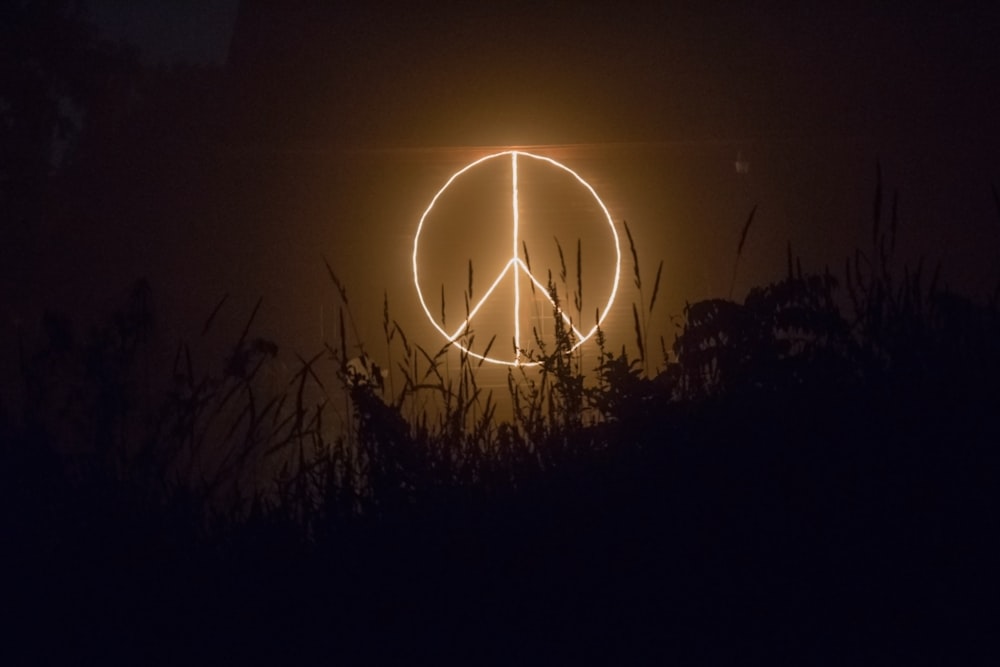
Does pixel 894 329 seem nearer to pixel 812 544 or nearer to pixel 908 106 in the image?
pixel 812 544

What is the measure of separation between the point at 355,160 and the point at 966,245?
3.79 metres

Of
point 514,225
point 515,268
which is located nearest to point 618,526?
point 515,268

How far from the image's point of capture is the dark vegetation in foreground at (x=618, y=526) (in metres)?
2.59

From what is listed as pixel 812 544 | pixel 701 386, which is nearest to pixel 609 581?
pixel 812 544

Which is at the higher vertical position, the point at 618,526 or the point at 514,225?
the point at 514,225

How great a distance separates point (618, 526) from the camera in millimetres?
2770

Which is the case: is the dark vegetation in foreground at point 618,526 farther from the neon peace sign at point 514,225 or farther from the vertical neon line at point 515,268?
the neon peace sign at point 514,225

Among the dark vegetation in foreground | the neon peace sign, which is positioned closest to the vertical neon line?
the neon peace sign

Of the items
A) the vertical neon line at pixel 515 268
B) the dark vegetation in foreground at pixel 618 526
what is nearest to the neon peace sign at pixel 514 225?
the vertical neon line at pixel 515 268

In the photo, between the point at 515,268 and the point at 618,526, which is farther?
the point at 515,268

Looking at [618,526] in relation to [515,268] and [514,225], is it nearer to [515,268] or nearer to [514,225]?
[515,268]

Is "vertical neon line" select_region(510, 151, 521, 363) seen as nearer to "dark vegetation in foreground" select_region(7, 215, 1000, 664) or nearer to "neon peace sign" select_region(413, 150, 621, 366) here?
"neon peace sign" select_region(413, 150, 621, 366)

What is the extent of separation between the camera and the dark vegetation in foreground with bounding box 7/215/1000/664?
2586 millimetres

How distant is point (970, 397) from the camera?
281 cm
